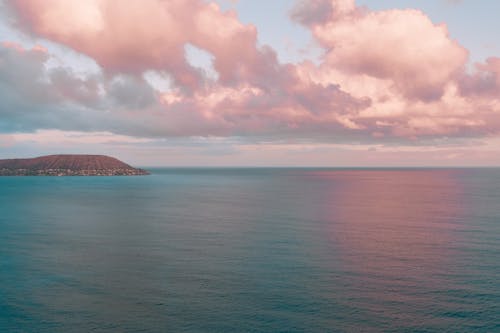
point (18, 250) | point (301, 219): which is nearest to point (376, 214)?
point (301, 219)

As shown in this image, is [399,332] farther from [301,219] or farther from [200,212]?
[200,212]

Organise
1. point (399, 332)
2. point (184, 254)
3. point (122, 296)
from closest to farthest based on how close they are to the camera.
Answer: point (399, 332) → point (122, 296) → point (184, 254)

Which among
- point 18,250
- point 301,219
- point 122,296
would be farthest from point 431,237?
point 18,250

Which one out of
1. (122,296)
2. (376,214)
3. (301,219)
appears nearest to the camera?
(122,296)

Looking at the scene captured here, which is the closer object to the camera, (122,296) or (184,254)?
(122,296)

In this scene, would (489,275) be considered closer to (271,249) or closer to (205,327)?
(271,249)

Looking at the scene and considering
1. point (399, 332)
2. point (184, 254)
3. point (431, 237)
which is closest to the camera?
A: point (399, 332)

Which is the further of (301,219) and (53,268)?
(301,219)

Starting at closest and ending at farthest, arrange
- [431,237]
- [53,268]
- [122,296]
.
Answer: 1. [122,296]
2. [53,268]
3. [431,237]

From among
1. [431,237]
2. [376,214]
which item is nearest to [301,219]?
[376,214]
